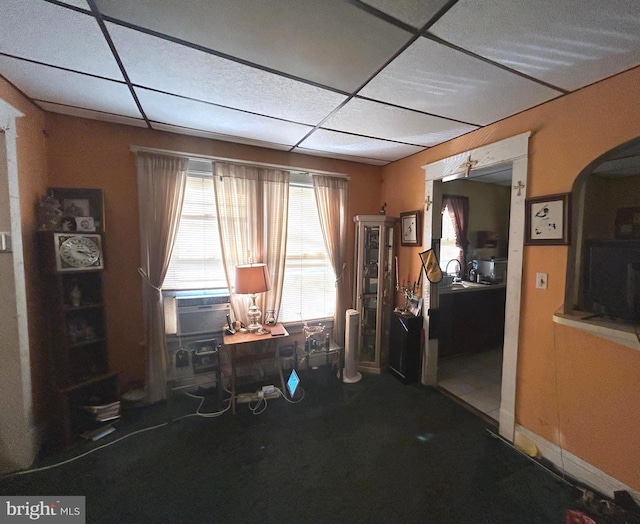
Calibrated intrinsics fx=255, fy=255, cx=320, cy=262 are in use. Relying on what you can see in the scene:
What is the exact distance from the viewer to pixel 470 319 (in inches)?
136

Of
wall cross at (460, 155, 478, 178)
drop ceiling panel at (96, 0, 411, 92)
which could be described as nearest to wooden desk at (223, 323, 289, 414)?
drop ceiling panel at (96, 0, 411, 92)

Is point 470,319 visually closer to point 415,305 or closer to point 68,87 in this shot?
point 415,305

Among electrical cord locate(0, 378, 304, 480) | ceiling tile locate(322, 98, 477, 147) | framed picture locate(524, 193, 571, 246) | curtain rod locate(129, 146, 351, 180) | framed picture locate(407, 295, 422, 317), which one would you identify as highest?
ceiling tile locate(322, 98, 477, 147)

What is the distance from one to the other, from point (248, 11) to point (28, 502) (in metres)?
2.85

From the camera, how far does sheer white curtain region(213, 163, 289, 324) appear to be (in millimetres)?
2605

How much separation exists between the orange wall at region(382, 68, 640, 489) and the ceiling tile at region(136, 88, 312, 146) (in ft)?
5.79

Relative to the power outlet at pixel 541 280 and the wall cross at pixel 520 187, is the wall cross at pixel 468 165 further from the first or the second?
the power outlet at pixel 541 280

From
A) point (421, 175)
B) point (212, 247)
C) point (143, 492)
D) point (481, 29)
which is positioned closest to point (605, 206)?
point (421, 175)

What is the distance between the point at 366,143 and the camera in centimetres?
260

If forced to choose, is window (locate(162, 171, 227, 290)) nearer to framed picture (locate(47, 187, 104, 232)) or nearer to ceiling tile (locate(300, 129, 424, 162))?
framed picture (locate(47, 187, 104, 232))

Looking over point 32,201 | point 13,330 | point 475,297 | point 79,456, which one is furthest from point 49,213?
point 475,297

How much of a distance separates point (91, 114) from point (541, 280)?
3.73 meters

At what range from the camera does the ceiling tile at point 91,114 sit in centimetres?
196

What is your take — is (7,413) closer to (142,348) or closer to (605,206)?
(142,348)
